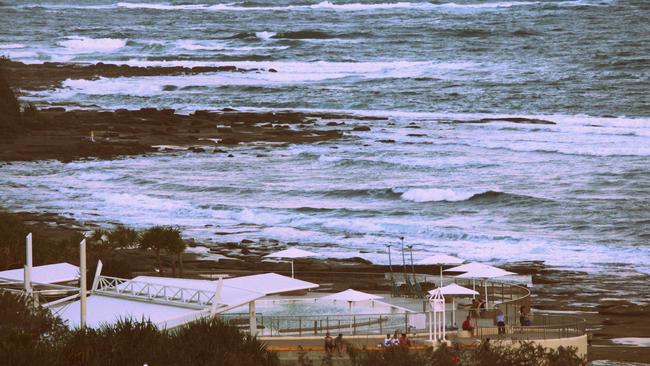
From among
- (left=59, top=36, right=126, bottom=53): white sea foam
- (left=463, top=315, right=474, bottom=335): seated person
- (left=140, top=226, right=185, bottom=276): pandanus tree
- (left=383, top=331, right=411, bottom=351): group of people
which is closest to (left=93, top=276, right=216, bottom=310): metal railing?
(left=383, top=331, right=411, bottom=351): group of people

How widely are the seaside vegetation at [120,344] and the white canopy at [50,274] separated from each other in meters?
5.55

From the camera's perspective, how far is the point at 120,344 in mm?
17969

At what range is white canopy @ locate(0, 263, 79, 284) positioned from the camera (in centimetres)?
2573

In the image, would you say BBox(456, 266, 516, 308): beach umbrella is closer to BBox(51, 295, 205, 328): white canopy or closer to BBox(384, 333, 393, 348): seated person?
BBox(384, 333, 393, 348): seated person

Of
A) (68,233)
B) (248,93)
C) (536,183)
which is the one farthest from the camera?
(248,93)

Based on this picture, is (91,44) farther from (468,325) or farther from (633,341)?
(468,325)

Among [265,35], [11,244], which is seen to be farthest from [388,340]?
[265,35]

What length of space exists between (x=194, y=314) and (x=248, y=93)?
230 feet

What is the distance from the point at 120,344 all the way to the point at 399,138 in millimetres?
53569

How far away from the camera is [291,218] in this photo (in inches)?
1939

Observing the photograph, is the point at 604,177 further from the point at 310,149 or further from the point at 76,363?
the point at 76,363

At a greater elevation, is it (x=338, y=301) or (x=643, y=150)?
(x=643, y=150)

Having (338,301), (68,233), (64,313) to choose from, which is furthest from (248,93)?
(64,313)

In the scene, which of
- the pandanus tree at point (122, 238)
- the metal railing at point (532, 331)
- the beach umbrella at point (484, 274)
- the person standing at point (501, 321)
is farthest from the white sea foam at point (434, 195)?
the person standing at point (501, 321)
